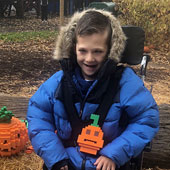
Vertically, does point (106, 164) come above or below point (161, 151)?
above

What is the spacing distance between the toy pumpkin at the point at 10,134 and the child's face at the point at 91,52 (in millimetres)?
1236

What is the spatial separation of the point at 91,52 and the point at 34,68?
4.88 metres

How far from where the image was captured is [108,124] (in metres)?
2.16

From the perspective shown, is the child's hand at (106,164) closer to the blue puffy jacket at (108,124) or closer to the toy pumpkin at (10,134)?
the blue puffy jacket at (108,124)

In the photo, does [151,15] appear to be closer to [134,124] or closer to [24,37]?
[24,37]

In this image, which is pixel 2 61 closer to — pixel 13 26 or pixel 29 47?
pixel 29 47

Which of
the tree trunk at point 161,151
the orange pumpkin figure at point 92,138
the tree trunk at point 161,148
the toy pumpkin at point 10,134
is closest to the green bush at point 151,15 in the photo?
the tree trunk at point 161,148

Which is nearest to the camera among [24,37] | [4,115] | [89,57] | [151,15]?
[89,57]

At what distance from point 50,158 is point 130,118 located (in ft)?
2.27

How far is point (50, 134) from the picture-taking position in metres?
2.19

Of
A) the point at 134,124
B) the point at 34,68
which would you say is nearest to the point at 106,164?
the point at 134,124

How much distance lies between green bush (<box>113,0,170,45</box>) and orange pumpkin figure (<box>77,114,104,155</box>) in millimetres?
7763

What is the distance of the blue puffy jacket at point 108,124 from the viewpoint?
208cm

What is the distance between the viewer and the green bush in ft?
30.2
